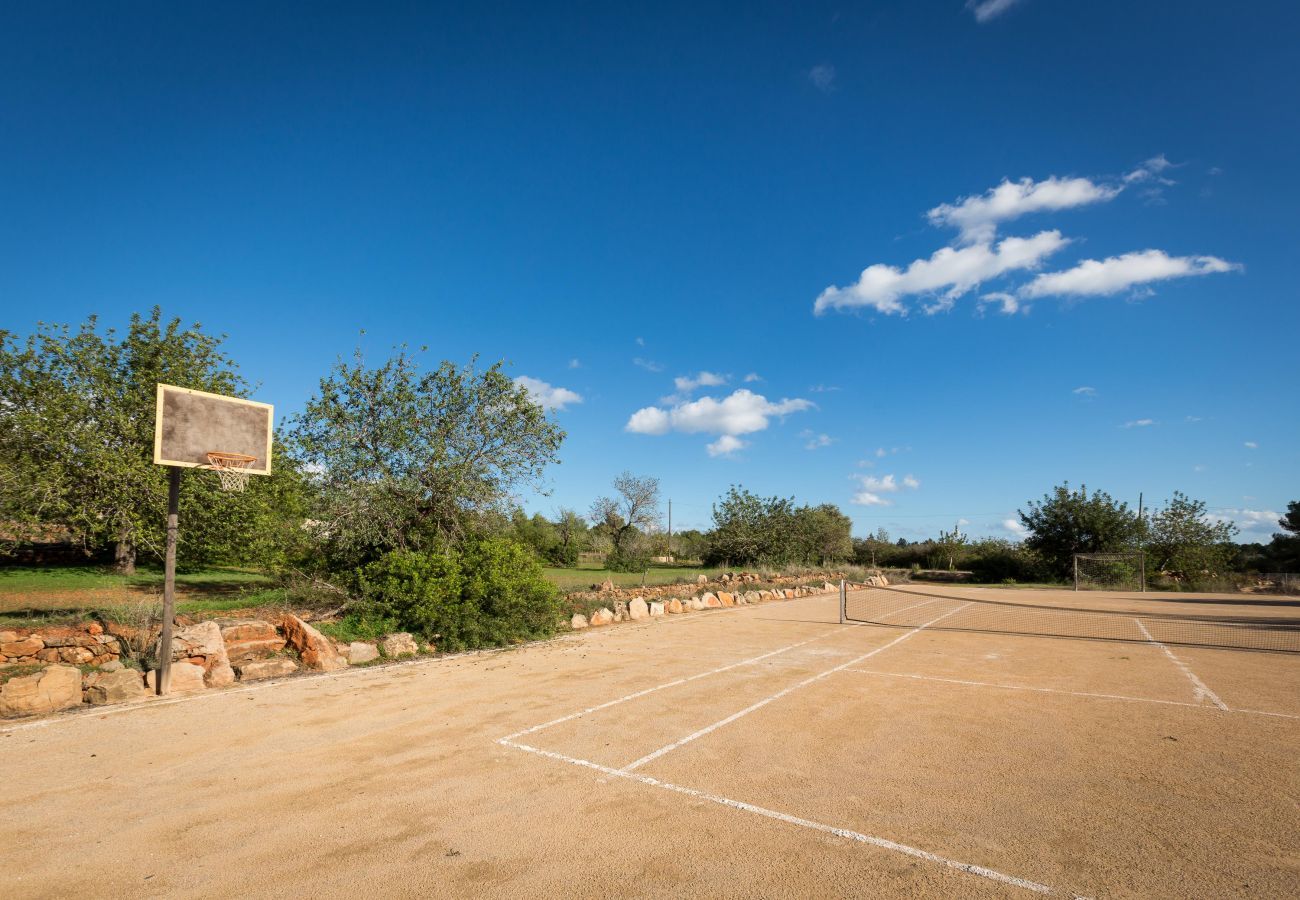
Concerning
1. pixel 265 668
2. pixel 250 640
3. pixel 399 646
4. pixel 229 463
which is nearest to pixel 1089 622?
pixel 399 646

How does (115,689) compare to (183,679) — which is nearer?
(115,689)

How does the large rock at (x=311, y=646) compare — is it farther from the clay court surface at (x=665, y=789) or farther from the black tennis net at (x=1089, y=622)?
the black tennis net at (x=1089, y=622)

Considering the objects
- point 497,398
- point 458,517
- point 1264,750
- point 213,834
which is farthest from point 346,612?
point 1264,750

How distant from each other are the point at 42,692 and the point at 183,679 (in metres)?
1.35

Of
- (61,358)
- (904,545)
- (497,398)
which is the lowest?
(904,545)

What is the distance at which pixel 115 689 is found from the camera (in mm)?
7703

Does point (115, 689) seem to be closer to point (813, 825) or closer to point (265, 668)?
point (265, 668)

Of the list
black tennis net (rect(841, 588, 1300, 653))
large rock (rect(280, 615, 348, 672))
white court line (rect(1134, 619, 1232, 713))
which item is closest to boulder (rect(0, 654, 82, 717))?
large rock (rect(280, 615, 348, 672))

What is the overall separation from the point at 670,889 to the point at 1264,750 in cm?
632

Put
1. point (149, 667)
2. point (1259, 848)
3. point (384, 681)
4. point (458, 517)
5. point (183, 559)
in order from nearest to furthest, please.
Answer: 1. point (1259, 848)
2. point (149, 667)
3. point (384, 681)
4. point (458, 517)
5. point (183, 559)

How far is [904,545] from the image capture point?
2408 inches

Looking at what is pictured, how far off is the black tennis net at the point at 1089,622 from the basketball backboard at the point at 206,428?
47.0 feet

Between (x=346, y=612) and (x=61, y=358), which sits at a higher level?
(x=61, y=358)

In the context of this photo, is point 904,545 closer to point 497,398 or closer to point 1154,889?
point 497,398
